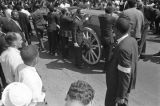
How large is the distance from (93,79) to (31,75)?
4.15 metres

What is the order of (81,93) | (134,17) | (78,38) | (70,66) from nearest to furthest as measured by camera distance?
1. (81,93)
2. (134,17)
3. (78,38)
4. (70,66)

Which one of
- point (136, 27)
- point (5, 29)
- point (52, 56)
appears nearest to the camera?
point (5, 29)

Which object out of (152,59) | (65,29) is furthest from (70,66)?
(152,59)

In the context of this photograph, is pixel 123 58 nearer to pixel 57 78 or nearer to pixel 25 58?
pixel 25 58

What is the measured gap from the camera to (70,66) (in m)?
8.40

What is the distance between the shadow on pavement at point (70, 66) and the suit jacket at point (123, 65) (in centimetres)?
360

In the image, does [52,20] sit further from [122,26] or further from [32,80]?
[32,80]

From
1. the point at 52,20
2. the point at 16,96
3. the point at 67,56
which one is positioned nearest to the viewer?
the point at 16,96

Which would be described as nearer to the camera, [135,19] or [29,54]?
[29,54]

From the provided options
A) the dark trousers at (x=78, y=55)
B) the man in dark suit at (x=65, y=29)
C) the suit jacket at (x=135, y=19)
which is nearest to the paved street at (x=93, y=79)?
the dark trousers at (x=78, y=55)

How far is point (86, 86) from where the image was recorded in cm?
232

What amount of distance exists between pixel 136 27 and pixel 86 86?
5294 mm

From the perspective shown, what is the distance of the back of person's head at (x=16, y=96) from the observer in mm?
2479

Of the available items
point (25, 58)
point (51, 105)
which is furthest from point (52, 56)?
point (25, 58)
